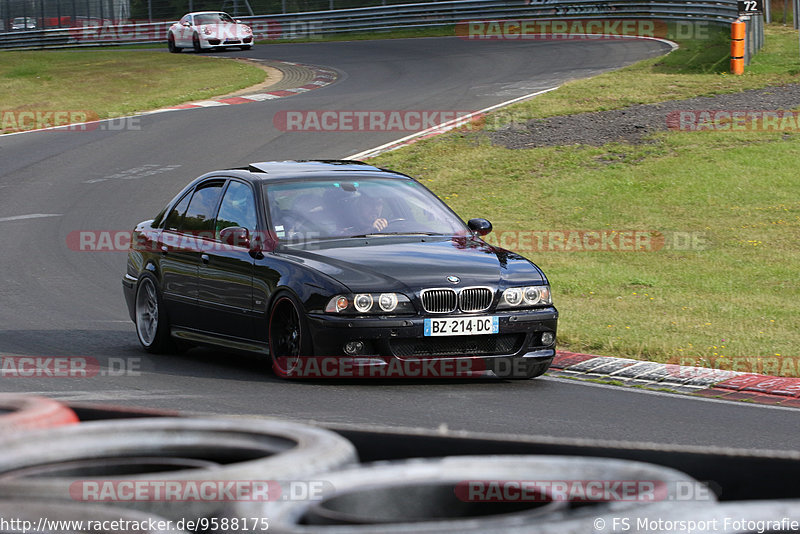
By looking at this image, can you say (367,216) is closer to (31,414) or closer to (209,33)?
(31,414)

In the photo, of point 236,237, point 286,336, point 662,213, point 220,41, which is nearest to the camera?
point 286,336

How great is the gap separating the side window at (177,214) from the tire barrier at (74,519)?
23.5ft

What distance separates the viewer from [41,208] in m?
19.2

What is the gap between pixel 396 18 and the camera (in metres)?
48.1

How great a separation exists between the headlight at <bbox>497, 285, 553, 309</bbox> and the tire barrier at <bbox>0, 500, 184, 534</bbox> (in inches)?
214

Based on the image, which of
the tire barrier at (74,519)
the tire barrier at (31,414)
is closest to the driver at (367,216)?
the tire barrier at (31,414)

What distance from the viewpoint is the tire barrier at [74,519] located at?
327 cm

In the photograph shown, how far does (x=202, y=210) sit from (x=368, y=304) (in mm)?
2437

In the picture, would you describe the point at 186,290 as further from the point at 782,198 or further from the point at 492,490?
the point at 782,198

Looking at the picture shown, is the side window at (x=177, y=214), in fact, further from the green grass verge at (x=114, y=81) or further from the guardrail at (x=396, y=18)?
the guardrail at (x=396, y=18)

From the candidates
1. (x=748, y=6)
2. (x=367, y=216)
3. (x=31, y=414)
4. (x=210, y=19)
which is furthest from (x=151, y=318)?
(x=210, y=19)

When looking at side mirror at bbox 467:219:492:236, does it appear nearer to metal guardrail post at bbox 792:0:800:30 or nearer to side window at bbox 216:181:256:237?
side window at bbox 216:181:256:237

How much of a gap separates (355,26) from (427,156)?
91.0 ft

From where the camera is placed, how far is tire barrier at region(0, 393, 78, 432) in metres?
4.32
